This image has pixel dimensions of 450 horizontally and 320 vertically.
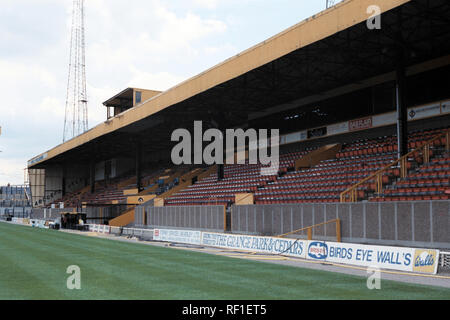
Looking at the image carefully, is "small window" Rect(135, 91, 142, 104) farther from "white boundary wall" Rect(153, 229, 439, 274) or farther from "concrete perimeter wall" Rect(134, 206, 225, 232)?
"white boundary wall" Rect(153, 229, 439, 274)

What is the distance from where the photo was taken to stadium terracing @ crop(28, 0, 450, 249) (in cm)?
2067

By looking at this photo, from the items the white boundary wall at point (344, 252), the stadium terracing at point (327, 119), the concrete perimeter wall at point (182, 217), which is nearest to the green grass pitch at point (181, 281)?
the white boundary wall at point (344, 252)

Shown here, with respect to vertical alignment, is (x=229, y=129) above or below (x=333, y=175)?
above

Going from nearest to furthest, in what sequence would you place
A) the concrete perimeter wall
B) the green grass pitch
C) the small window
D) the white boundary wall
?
the green grass pitch < the white boundary wall < the concrete perimeter wall < the small window

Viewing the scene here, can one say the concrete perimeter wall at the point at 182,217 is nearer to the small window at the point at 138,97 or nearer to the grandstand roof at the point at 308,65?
the grandstand roof at the point at 308,65

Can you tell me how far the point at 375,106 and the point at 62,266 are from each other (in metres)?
22.9

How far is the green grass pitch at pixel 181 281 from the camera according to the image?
408 inches

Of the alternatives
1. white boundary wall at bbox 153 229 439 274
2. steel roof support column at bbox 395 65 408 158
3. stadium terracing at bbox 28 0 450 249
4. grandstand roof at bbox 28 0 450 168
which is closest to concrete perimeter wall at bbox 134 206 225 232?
stadium terracing at bbox 28 0 450 249

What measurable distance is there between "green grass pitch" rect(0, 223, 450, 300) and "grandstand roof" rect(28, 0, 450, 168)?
11253 millimetres

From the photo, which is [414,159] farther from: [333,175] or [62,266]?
[62,266]

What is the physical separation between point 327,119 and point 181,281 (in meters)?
24.8

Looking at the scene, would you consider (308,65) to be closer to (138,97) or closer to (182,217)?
(182,217)

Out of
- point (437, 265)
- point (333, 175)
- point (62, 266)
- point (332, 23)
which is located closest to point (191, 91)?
point (333, 175)
